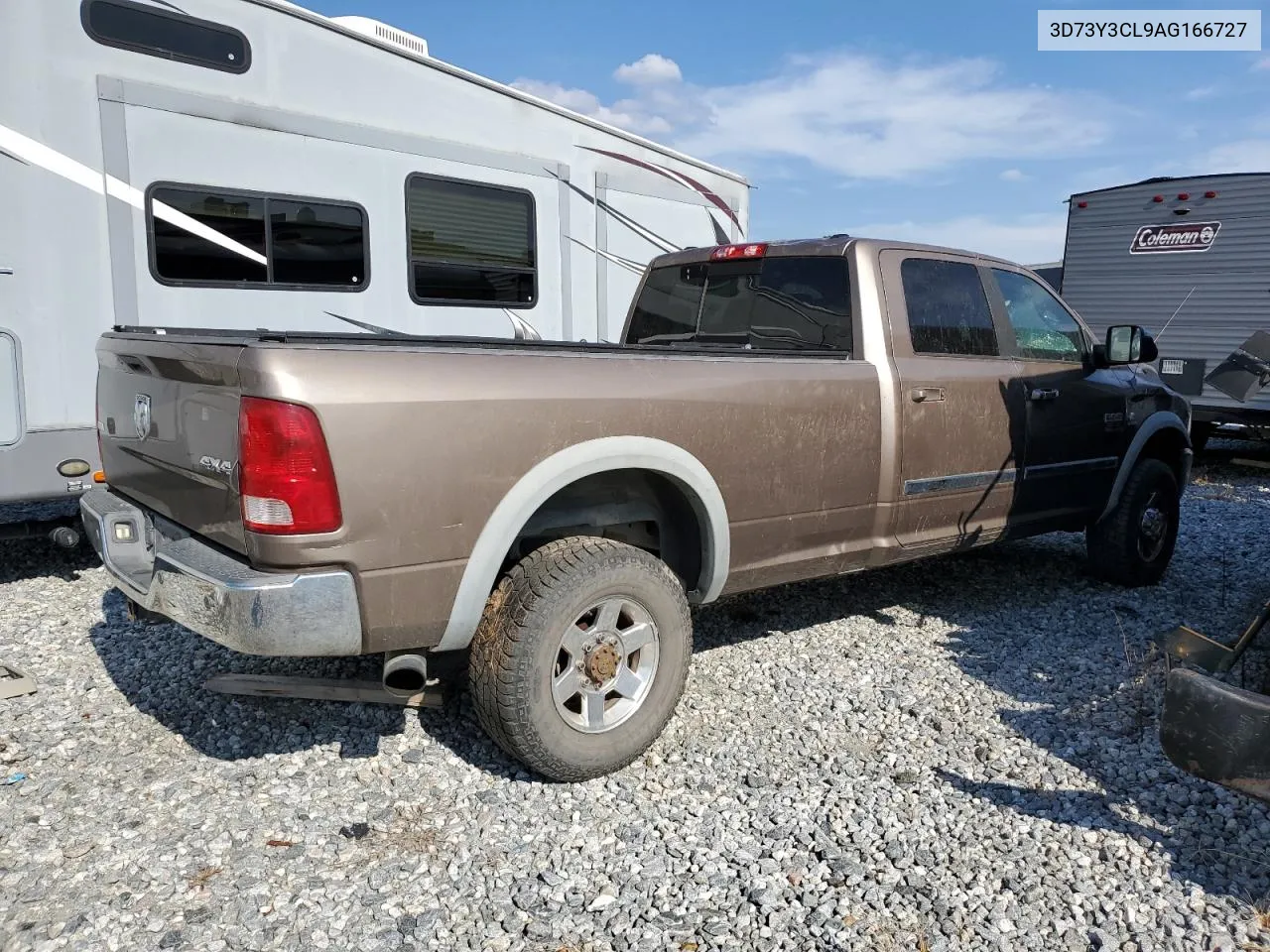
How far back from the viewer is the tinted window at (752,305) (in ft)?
14.4

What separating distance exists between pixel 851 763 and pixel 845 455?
1255 millimetres

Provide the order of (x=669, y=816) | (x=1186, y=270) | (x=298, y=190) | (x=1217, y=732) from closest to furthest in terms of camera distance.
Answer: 1. (x=1217, y=732)
2. (x=669, y=816)
3. (x=298, y=190)
4. (x=1186, y=270)

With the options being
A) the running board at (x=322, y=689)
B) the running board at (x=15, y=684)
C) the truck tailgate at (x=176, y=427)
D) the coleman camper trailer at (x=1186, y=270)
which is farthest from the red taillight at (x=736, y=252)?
the coleman camper trailer at (x=1186, y=270)

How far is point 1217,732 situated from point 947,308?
2.51 metres

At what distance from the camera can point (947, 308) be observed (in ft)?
15.3

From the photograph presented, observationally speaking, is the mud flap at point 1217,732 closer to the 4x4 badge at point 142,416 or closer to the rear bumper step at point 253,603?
the rear bumper step at point 253,603

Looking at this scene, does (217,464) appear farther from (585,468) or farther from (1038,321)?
(1038,321)

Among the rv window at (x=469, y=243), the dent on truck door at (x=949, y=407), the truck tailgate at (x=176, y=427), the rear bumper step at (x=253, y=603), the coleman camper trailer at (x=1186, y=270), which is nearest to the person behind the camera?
the rear bumper step at (x=253, y=603)

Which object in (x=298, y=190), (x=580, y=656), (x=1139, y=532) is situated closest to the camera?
(x=580, y=656)

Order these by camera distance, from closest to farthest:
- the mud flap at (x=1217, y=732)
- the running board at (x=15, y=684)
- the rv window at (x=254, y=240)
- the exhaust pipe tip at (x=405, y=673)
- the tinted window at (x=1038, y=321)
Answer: the mud flap at (x=1217, y=732)
the exhaust pipe tip at (x=405, y=673)
the running board at (x=15, y=684)
the tinted window at (x=1038, y=321)
the rv window at (x=254, y=240)

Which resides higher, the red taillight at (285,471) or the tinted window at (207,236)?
the tinted window at (207,236)

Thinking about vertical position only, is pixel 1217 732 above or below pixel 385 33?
below

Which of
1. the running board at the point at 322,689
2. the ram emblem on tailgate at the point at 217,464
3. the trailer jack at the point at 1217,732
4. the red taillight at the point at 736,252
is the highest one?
the red taillight at the point at 736,252

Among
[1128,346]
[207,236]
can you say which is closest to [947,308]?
[1128,346]
